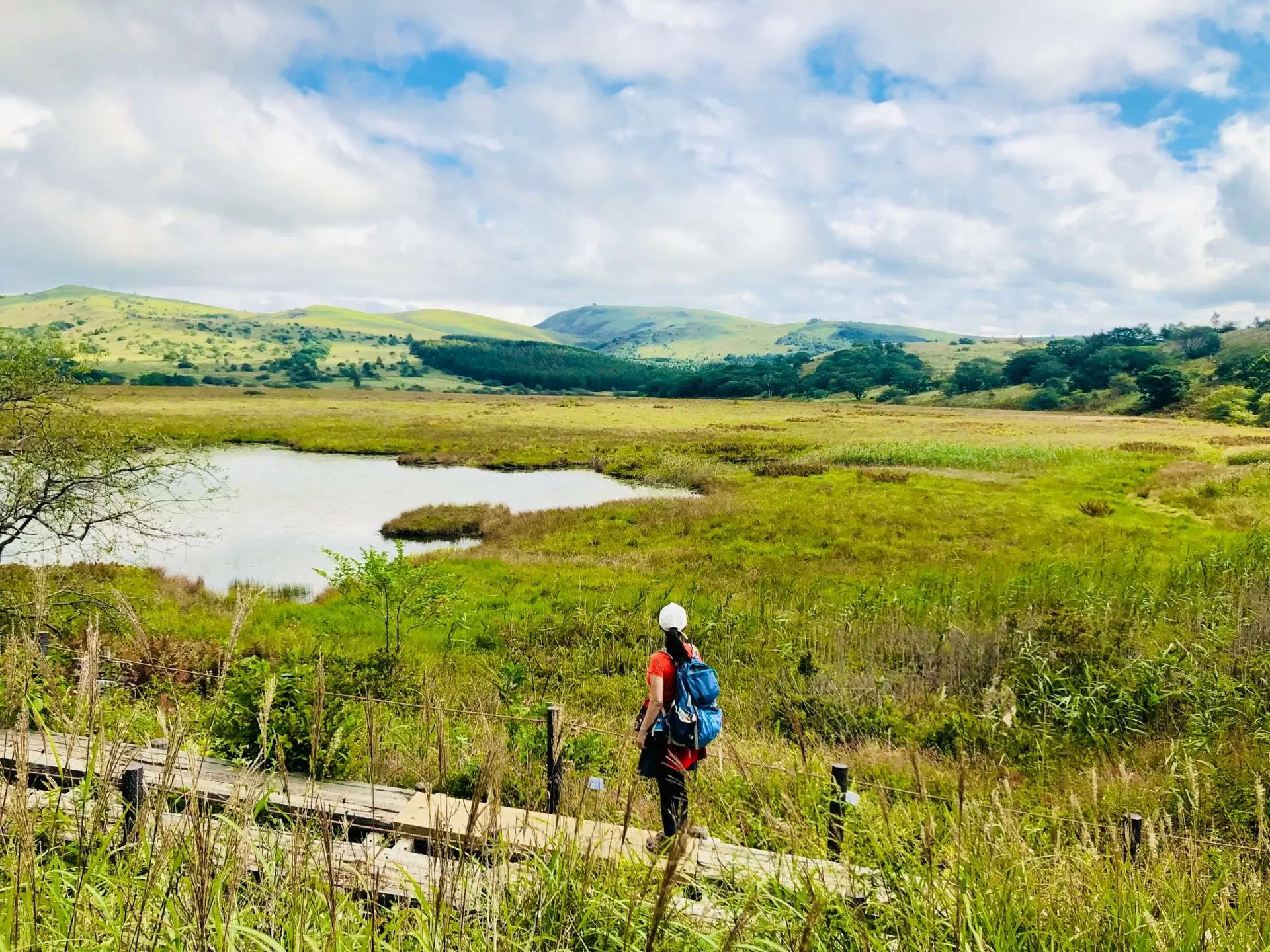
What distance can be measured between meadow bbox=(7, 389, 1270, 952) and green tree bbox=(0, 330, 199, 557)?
1.58 m

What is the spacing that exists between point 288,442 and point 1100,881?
2479 inches

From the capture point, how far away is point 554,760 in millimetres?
5465

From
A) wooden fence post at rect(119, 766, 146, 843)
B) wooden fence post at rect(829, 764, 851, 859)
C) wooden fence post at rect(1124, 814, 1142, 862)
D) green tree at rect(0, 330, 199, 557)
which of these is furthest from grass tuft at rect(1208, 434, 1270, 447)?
Answer: wooden fence post at rect(119, 766, 146, 843)

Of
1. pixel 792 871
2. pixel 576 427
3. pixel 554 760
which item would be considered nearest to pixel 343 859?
pixel 554 760

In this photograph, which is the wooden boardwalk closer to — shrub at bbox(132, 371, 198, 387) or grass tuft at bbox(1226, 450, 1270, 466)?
grass tuft at bbox(1226, 450, 1270, 466)

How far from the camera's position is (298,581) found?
2197 centimetres

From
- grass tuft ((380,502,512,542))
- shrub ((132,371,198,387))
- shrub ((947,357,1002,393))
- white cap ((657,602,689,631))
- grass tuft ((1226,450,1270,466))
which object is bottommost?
grass tuft ((380,502,512,542))

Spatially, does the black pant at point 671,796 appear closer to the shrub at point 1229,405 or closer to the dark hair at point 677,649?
the dark hair at point 677,649

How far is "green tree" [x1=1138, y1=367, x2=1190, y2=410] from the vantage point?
336 ft

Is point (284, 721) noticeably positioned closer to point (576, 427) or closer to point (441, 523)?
point (441, 523)

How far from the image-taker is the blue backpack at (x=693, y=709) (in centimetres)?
643

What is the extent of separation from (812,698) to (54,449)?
13550 millimetres

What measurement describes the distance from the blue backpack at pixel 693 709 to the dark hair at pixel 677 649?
59 mm

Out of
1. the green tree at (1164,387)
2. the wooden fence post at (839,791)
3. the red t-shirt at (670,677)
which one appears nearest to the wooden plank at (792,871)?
the wooden fence post at (839,791)
